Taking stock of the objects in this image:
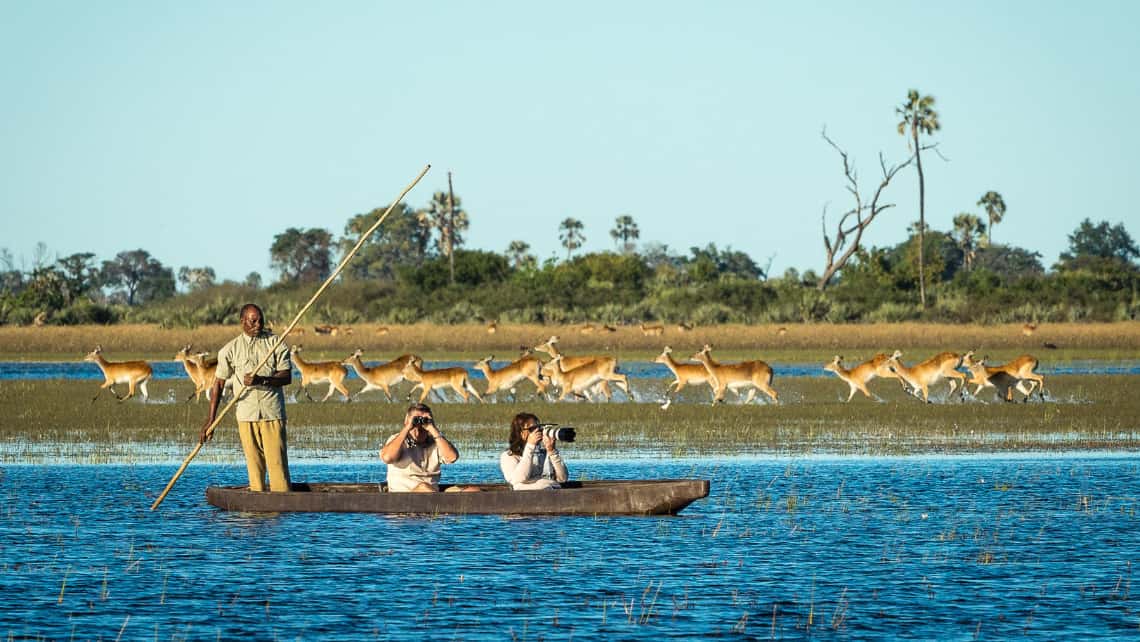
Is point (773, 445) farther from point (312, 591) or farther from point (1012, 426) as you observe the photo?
point (312, 591)

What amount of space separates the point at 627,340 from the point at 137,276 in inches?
4364

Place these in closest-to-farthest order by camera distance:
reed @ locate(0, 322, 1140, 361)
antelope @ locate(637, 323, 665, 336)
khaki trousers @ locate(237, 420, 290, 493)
Answer: khaki trousers @ locate(237, 420, 290, 493) < reed @ locate(0, 322, 1140, 361) < antelope @ locate(637, 323, 665, 336)

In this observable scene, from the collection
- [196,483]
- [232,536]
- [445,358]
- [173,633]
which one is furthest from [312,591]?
[445,358]

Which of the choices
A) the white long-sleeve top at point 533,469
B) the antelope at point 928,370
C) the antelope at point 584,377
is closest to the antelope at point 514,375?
the antelope at point 584,377

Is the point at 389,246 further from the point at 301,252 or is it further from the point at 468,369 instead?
the point at 468,369

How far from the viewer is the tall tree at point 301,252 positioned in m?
140

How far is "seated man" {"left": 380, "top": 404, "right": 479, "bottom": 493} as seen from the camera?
16766 mm

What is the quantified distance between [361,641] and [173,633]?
1.32 m

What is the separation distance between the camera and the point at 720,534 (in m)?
15.5

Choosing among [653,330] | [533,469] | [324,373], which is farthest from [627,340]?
[533,469]

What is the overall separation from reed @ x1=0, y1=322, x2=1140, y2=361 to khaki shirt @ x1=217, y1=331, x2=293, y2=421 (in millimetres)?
37520

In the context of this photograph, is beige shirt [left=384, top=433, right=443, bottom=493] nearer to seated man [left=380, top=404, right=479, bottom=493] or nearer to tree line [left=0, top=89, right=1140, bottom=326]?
seated man [left=380, top=404, right=479, bottom=493]

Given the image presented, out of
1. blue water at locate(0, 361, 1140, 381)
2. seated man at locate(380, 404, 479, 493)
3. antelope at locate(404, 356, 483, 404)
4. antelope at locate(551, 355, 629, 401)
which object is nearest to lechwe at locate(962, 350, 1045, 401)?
antelope at locate(551, 355, 629, 401)

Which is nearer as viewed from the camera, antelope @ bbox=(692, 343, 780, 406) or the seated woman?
the seated woman
